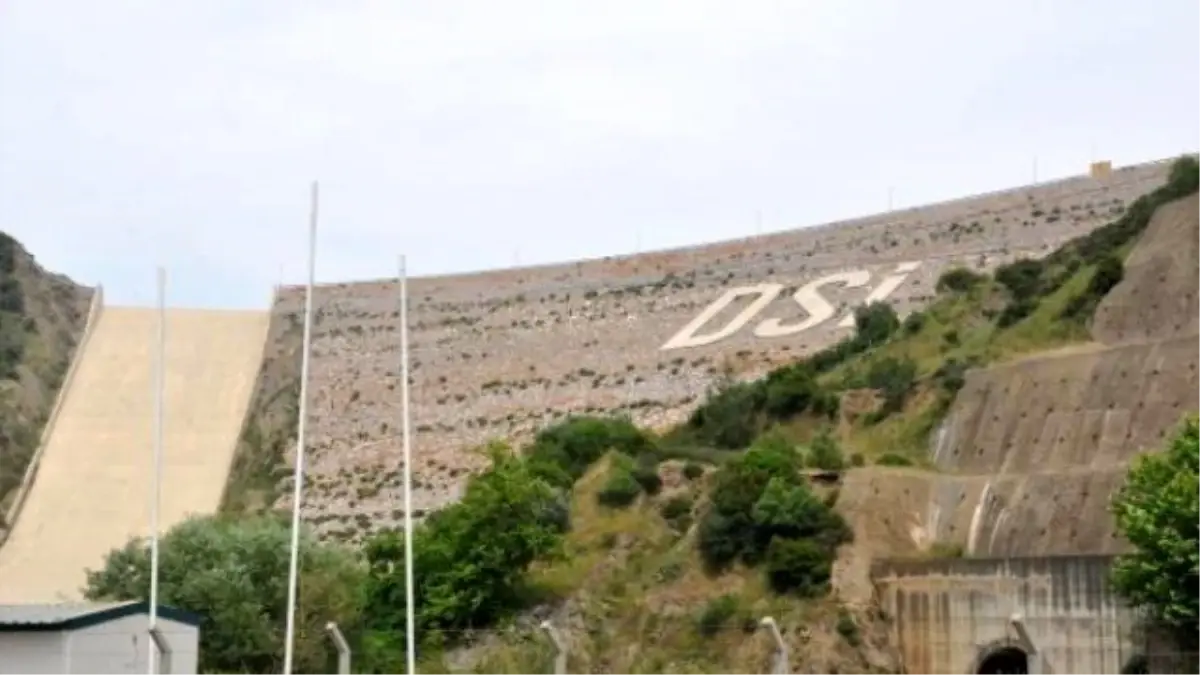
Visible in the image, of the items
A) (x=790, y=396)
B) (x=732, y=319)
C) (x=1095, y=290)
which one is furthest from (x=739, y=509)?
(x=732, y=319)

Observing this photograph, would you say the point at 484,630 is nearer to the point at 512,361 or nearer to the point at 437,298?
the point at 512,361

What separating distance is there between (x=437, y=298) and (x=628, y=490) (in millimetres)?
42233

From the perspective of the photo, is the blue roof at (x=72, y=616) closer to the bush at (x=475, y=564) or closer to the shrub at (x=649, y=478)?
the bush at (x=475, y=564)

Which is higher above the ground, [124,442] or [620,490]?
[124,442]

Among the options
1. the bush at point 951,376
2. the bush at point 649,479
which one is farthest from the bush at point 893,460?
the bush at point 649,479

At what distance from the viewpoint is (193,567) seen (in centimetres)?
4400

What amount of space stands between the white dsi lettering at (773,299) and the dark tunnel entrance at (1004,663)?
35.2 meters

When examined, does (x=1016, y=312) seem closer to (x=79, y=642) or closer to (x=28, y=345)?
(x=79, y=642)

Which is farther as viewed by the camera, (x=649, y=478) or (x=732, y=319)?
(x=732, y=319)

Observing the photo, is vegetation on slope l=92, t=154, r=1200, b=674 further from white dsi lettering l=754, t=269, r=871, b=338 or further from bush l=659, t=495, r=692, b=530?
white dsi lettering l=754, t=269, r=871, b=338

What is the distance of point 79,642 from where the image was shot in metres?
32.5

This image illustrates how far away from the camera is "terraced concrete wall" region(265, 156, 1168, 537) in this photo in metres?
74.4

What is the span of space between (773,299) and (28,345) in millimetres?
33784

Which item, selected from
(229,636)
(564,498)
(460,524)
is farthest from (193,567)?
(564,498)
